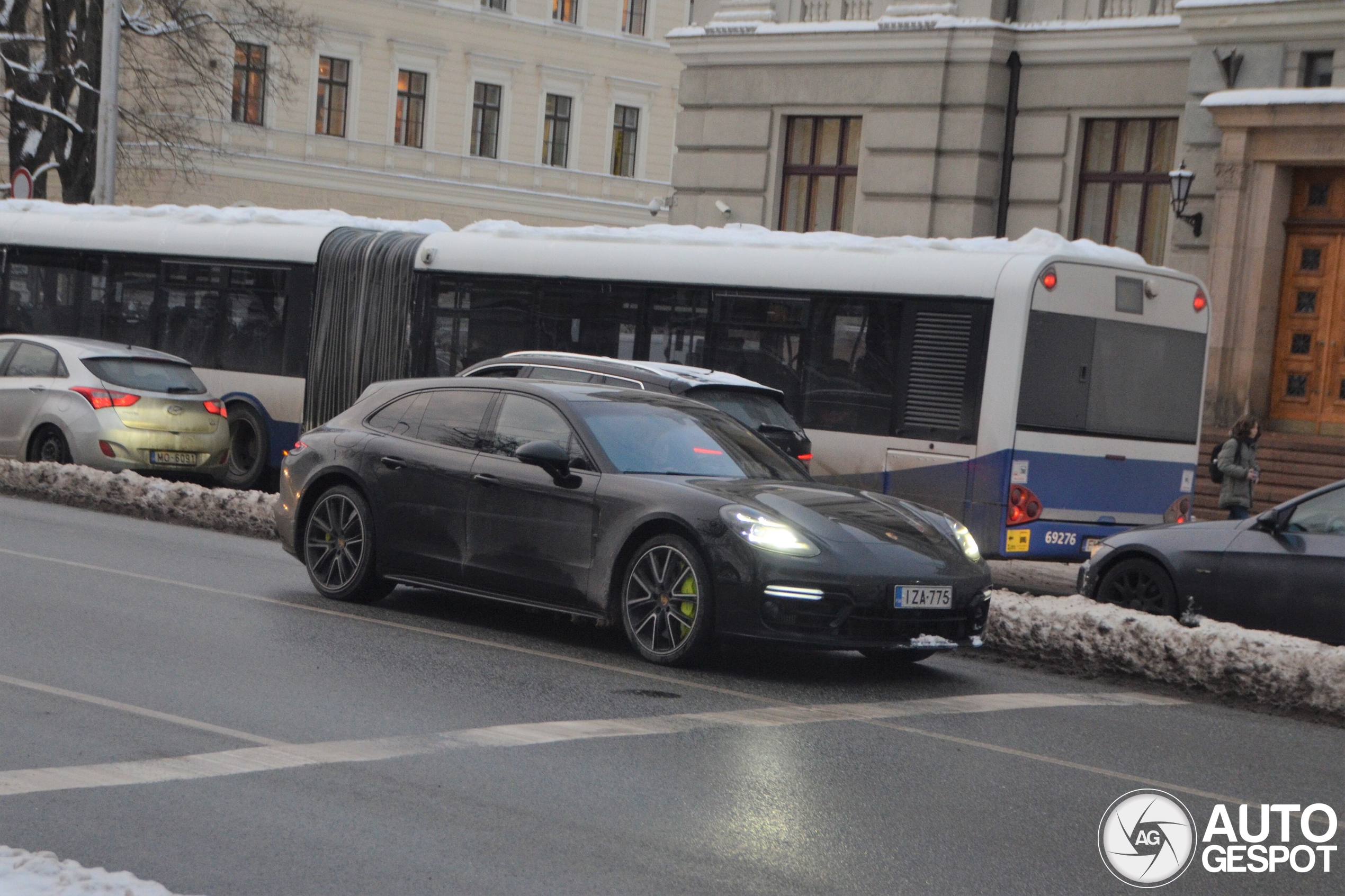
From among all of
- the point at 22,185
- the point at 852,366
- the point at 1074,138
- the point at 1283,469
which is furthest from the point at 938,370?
the point at 22,185

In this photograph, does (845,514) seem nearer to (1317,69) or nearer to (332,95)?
(1317,69)

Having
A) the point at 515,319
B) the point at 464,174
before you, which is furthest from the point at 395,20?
the point at 515,319

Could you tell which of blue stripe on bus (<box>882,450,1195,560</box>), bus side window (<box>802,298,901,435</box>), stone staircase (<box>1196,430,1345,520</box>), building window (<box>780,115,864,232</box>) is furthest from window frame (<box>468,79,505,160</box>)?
blue stripe on bus (<box>882,450,1195,560</box>)

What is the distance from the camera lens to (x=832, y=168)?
26344 millimetres

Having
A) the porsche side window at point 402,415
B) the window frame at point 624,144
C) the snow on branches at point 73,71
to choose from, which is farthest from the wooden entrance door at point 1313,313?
the window frame at point 624,144

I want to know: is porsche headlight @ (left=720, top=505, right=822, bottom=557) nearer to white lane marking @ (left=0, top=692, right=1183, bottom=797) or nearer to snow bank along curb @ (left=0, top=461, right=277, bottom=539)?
white lane marking @ (left=0, top=692, right=1183, bottom=797)

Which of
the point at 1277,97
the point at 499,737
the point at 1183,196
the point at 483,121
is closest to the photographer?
the point at 499,737

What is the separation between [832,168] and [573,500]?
17468mm

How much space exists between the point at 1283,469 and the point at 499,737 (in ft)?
50.3

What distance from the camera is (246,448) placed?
20.3m

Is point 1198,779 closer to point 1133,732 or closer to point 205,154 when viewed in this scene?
point 1133,732

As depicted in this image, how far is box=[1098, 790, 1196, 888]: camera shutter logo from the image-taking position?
5.81 meters

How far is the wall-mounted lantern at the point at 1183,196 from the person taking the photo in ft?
72.5

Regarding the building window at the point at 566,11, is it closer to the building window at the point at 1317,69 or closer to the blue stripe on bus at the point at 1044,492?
the building window at the point at 1317,69
